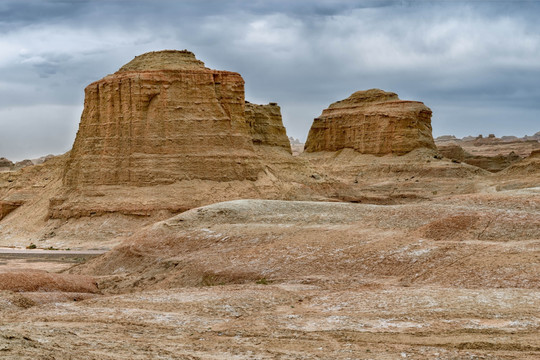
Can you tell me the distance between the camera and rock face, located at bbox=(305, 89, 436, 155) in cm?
8256

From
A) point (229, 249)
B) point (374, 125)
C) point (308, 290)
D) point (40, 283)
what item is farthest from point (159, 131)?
point (374, 125)

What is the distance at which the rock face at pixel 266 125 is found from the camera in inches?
2335

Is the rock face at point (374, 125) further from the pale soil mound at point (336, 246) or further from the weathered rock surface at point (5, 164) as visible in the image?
the pale soil mound at point (336, 246)

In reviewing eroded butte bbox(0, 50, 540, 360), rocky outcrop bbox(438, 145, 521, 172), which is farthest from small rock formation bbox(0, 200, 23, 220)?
rocky outcrop bbox(438, 145, 521, 172)

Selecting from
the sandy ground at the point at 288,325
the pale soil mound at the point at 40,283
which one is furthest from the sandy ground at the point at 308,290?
the pale soil mound at the point at 40,283

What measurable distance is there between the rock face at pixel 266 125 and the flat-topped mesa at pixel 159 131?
11.6m

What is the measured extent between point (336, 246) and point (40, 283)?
10.2 metres

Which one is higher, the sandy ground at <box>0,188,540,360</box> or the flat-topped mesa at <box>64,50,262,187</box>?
the flat-topped mesa at <box>64,50,262,187</box>

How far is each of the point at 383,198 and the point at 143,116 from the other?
91.8ft

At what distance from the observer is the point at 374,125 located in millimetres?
85125

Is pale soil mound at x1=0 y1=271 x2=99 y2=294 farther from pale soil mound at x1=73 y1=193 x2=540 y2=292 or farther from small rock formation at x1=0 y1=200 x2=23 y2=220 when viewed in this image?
small rock formation at x1=0 y1=200 x2=23 y2=220

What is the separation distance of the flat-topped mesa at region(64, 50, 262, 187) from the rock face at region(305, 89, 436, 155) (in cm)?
3944

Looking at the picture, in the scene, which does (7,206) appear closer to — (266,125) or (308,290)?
(266,125)

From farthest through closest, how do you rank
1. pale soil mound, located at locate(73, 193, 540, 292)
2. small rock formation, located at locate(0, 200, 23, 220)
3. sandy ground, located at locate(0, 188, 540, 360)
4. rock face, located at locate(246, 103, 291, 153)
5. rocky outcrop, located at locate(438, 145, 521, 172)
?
rocky outcrop, located at locate(438, 145, 521, 172) < rock face, located at locate(246, 103, 291, 153) < small rock formation, located at locate(0, 200, 23, 220) < pale soil mound, located at locate(73, 193, 540, 292) < sandy ground, located at locate(0, 188, 540, 360)
